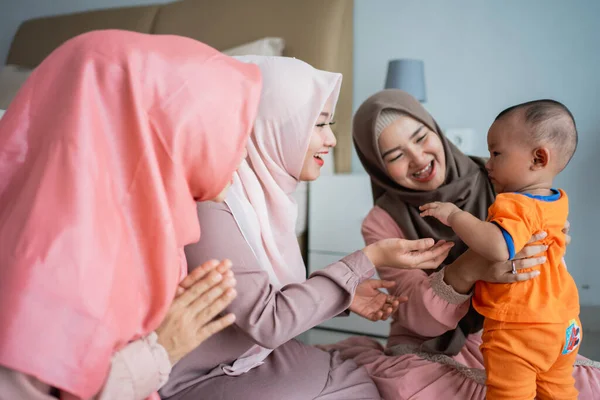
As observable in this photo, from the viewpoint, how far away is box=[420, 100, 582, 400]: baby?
42.3 inches

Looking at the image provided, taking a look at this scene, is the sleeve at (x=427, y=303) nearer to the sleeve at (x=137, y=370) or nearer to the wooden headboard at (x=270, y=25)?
the sleeve at (x=137, y=370)

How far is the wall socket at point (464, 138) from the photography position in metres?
2.65

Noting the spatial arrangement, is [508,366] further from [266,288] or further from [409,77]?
[409,77]

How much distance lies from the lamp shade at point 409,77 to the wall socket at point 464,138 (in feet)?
0.78

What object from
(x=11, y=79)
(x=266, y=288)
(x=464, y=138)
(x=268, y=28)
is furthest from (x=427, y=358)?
(x=11, y=79)

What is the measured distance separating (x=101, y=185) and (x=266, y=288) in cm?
43

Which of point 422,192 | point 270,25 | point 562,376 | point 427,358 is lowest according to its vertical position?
point 427,358

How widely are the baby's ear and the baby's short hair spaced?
2 centimetres

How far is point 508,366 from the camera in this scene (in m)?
1.08

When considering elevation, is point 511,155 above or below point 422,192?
above

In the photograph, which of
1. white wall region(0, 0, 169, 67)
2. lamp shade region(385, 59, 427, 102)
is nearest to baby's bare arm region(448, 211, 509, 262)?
lamp shade region(385, 59, 427, 102)

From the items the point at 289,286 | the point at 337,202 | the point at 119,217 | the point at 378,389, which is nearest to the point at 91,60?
the point at 119,217

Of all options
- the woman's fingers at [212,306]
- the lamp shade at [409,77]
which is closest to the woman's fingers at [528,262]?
the woman's fingers at [212,306]

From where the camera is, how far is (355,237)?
8.44 feet
